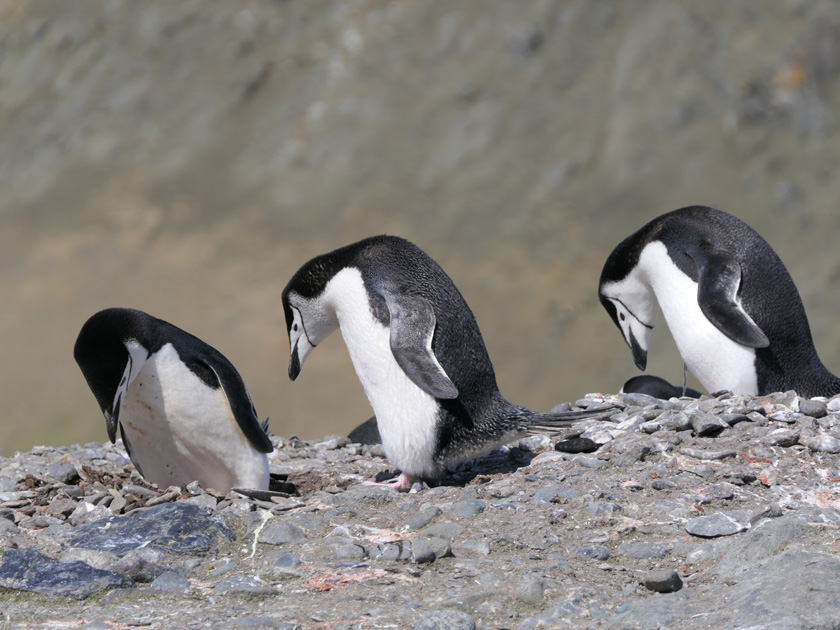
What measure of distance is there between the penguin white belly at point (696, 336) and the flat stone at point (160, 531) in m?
3.38

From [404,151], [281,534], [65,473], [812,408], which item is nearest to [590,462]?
Result: [812,408]

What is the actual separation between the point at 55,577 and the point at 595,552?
1856mm

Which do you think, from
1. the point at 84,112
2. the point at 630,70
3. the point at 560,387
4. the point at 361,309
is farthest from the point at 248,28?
the point at 361,309

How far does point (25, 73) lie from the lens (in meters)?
36.2

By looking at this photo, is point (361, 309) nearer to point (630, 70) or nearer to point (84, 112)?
point (630, 70)

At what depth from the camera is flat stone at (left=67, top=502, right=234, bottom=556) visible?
3990 millimetres

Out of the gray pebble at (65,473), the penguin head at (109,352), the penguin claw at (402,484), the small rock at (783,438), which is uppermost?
the penguin head at (109,352)

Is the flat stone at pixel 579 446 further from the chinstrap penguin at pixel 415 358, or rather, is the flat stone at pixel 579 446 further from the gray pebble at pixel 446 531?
the gray pebble at pixel 446 531

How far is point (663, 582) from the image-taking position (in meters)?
3.51

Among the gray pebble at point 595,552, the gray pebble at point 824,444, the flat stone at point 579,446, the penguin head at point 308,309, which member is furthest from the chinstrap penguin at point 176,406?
the gray pebble at point 824,444

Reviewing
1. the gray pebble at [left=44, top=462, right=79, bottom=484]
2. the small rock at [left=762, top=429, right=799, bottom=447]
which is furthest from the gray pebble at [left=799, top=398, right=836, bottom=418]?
the gray pebble at [left=44, top=462, right=79, bottom=484]

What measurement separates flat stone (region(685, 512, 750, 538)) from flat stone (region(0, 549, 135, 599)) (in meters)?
2.03

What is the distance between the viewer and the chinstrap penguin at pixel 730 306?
20.7ft

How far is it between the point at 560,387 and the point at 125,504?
23.2 metres
